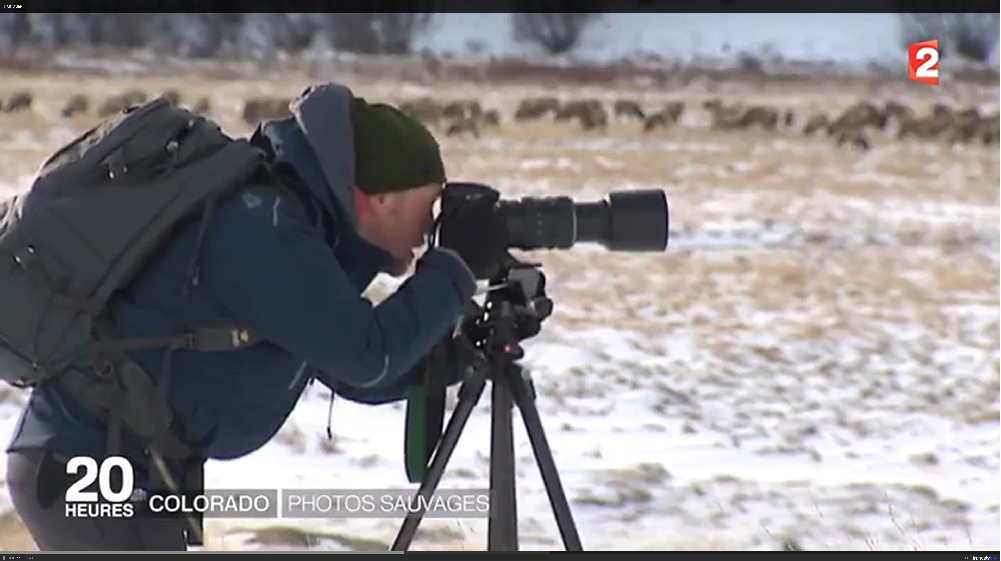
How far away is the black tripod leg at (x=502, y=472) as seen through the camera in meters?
2.06

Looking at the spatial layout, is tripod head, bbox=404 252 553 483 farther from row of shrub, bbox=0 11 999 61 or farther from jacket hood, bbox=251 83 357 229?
row of shrub, bbox=0 11 999 61

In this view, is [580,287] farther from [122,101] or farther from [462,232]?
[122,101]

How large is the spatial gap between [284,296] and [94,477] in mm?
371

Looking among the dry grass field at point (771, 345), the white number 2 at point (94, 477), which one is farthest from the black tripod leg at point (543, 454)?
the dry grass field at point (771, 345)

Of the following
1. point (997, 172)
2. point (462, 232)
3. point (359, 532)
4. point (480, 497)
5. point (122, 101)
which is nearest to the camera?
point (462, 232)

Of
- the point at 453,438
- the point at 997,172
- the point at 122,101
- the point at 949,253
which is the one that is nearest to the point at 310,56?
the point at 122,101

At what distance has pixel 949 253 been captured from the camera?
7082 mm

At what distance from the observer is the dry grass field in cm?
334

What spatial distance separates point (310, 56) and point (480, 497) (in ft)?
44.1

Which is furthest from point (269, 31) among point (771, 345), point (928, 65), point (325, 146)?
point (325, 146)

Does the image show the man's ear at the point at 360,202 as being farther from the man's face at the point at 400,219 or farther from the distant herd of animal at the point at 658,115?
the distant herd of animal at the point at 658,115

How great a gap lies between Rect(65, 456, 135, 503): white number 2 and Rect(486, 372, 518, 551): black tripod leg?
0.56 m

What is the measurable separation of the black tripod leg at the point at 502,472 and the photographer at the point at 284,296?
0.29 metres

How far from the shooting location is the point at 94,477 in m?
1.71
